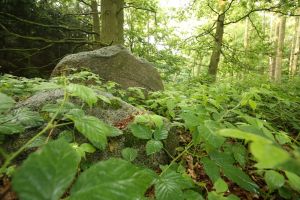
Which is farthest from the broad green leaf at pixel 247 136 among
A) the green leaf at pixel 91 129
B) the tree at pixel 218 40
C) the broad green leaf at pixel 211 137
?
the tree at pixel 218 40

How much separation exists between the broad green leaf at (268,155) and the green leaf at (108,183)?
28 cm

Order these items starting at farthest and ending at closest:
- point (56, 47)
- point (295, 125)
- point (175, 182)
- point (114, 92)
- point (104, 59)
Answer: point (56, 47), point (104, 59), point (114, 92), point (295, 125), point (175, 182)

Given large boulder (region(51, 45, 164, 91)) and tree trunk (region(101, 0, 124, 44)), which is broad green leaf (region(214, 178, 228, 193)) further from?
tree trunk (region(101, 0, 124, 44))

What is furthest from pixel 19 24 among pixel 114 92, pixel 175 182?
pixel 175 182

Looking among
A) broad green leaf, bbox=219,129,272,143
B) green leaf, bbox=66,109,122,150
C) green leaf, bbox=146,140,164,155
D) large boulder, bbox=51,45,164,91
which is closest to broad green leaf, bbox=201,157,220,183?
green leaf, bbox=146,140,164,155

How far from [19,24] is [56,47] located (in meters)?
1.14

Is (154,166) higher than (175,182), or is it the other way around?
(175,182)

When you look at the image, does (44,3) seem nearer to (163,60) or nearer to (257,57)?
(163,60)

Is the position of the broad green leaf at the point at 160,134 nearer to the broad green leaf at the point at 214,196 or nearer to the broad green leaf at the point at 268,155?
the broad green leaf at the point at 214,196

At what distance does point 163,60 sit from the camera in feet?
22.6

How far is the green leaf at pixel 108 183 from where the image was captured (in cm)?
50

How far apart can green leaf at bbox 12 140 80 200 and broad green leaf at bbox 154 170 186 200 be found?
75cm

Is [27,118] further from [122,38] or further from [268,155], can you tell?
[122,38]

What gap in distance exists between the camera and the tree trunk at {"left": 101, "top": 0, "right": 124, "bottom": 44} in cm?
567
